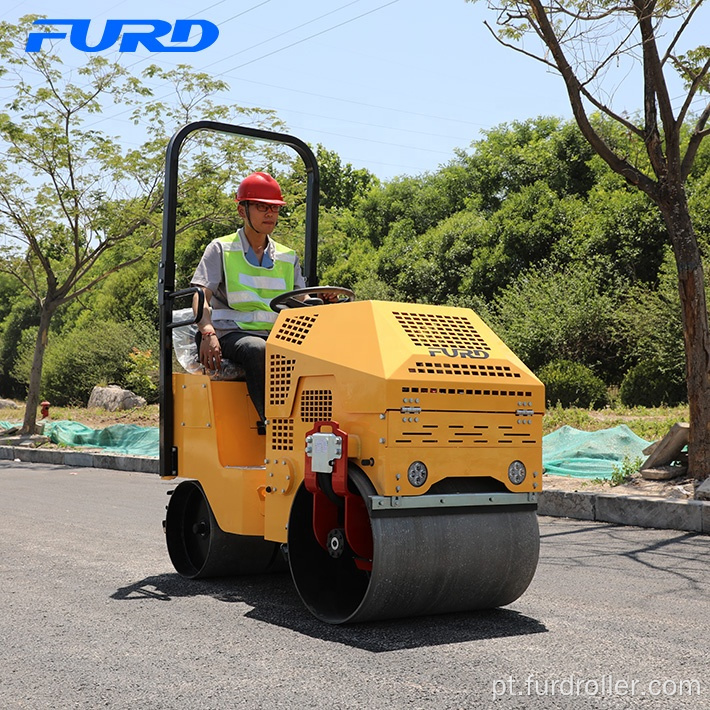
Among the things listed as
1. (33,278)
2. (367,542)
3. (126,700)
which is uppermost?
(33,278)

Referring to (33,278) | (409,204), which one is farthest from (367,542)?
(409,204)

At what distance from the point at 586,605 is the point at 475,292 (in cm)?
2302

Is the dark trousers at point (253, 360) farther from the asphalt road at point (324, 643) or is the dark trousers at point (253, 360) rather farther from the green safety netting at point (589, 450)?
the green safety netting at point (589, 450)

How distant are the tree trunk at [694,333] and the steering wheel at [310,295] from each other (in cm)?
450

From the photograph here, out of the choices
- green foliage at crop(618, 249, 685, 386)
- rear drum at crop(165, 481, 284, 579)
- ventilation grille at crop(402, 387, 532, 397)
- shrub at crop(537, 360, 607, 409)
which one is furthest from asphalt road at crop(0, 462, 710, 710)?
green foliage at crop(618, 249, 685, 386)

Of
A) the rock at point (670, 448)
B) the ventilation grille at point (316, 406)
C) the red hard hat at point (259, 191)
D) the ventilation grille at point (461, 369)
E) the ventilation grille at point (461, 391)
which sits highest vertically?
the red hard hat at point (259, 191)

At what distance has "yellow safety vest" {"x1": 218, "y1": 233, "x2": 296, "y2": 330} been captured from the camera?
5773mm

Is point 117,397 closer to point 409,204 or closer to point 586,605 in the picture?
point 409,204

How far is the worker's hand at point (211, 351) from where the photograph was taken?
5484 mm

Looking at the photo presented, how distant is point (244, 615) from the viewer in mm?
4840

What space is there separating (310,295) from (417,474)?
1.72 m

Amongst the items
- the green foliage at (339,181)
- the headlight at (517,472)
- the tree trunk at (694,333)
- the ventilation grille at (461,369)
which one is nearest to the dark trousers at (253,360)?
the ventilation grille at (461,369)

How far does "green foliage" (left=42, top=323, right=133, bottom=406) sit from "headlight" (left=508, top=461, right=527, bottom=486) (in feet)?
86.4

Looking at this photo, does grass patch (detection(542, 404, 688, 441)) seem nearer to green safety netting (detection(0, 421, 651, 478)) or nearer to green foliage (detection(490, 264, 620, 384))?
green safety netting (detection(0, 421, 651, 478))
